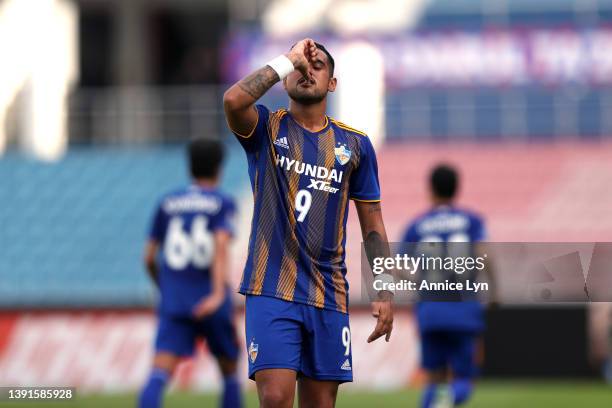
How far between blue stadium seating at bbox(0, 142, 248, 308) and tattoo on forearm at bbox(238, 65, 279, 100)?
1284 cm

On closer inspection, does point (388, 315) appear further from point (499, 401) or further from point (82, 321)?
point (82, 321)

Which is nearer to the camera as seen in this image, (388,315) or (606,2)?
(388,315)

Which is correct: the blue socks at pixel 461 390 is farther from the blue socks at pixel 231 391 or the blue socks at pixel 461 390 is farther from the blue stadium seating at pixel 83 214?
the blue stadium seating at pixel 83 214

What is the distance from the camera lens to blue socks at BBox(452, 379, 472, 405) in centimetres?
1012

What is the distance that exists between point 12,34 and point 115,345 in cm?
1429

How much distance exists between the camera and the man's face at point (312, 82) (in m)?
6.28

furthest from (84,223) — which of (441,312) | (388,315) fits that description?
(388,315)

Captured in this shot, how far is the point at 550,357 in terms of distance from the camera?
1569 centimetres

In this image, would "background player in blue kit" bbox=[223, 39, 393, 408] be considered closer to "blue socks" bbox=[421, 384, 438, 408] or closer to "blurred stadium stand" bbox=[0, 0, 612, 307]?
"blue socks" bbox=[421, 384, 438, 408]

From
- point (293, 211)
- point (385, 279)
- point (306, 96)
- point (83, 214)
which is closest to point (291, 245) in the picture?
point (293, 211)

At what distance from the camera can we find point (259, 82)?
601 centimetres

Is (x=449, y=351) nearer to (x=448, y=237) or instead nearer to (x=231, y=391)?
(x=448, y=237)

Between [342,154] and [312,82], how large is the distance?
1.27 feet

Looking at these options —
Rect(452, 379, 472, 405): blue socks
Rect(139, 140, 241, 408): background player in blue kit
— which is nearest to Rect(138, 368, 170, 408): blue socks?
Rect(139, 140, 241, 408): background player in blue kit
